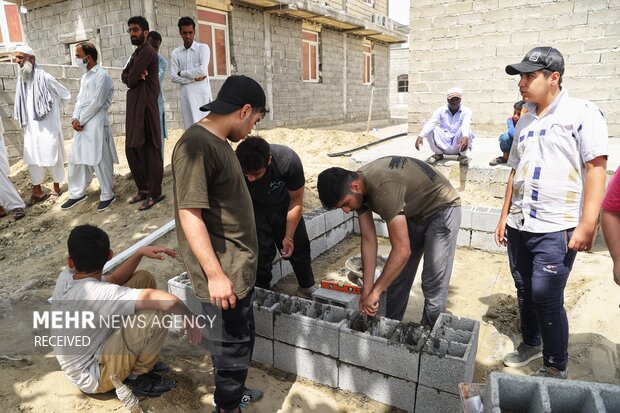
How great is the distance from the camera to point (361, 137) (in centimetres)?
1159

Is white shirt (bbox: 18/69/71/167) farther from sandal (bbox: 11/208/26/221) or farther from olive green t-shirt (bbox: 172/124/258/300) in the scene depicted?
olive green t-shirt (bbox: 172/124/258/300)

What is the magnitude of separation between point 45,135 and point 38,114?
0.31 metres

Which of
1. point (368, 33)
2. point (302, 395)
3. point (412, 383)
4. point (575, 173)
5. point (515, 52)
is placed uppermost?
point (368, 33)

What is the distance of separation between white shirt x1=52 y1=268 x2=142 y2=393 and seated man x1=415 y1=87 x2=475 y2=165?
5.09 m

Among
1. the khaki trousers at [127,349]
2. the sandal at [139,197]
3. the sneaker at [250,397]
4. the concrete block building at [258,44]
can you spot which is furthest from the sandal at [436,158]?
the concrete block building at [258,44]

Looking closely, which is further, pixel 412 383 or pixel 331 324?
pixel 331 324

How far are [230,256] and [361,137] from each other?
32.6 ft

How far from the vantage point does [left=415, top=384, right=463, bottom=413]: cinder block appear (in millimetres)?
2389

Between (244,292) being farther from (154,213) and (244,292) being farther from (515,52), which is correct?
(515,52)

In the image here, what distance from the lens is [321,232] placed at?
4.92 meters

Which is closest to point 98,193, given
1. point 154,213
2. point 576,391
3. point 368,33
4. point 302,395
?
point 154,213

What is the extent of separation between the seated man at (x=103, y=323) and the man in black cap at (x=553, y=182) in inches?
80.0

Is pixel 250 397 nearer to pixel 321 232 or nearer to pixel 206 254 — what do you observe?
pixel 206 254

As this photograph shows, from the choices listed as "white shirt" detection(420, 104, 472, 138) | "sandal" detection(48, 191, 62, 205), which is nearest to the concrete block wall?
"white shirt" detection(420, 104, 472, 138)
